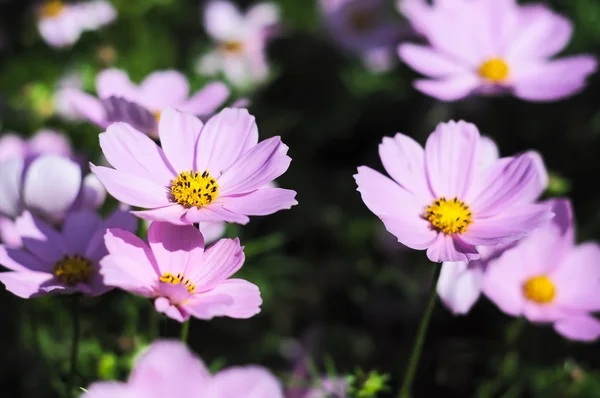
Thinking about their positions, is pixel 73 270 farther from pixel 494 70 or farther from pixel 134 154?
pixel 494 70

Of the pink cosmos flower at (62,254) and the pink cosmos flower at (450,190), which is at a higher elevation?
the pink cosmos flower at (450,190)

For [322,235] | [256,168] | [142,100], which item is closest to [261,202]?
[256,168]

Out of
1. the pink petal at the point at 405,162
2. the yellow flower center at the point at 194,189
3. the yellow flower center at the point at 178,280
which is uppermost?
the pink petal at the point at 405,162

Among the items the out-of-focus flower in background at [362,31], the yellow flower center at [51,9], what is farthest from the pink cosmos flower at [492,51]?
the yellow flower center at [51,9]

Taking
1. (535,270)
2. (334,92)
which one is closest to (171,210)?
(535,270)

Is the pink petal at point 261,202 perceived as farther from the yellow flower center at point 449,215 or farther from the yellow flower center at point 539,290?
the yellow flower center at point 539,290

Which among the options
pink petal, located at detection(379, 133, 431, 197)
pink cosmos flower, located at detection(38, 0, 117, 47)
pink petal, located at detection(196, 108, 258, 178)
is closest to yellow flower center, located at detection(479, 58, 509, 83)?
pink petal, located at detection(379, 133, 431, 197)
